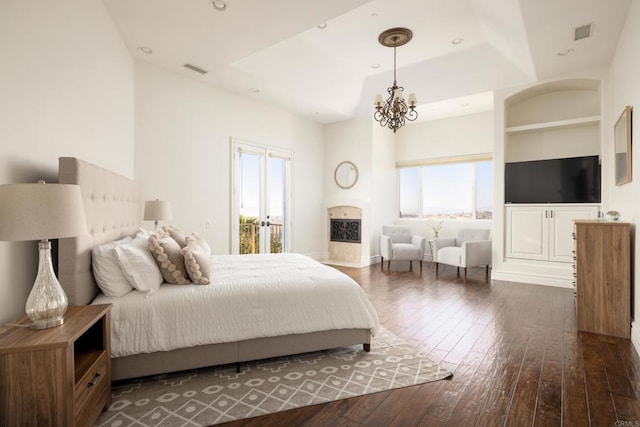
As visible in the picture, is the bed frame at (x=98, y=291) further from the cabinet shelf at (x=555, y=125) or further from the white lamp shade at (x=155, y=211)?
the cabinet shelf at (x=555, y=125)

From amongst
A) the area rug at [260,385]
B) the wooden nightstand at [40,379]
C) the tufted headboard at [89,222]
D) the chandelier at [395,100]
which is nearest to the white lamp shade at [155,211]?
the tufted headboard at [89,222]

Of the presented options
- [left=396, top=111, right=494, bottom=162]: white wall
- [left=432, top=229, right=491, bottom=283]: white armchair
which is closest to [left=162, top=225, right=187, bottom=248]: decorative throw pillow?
[left=432, top=229, right=491, bottom=283]: white armchair

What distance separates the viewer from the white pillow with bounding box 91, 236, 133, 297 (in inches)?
79.6

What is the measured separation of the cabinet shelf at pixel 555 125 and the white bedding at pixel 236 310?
14.1ft

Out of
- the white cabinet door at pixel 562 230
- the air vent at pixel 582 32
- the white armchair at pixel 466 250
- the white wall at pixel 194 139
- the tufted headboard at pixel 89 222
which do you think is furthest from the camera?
the white armchair at pixel 466 250

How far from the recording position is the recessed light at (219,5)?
290cm

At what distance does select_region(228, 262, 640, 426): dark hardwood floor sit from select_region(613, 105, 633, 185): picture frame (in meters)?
1.52

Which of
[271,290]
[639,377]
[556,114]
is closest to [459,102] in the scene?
[556,114]

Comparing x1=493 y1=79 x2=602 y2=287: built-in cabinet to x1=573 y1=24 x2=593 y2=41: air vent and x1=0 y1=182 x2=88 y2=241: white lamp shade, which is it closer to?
x1=573 y1=24 x2=593 y2=41: air vent

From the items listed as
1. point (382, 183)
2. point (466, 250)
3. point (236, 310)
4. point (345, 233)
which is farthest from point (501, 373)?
point (382, 183)

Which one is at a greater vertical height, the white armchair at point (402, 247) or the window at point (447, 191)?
the window at point (447, 191)

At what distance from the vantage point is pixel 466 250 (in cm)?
516

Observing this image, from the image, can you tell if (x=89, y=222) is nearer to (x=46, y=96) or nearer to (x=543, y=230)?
(x=46, y=96)

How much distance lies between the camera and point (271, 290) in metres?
2.23
